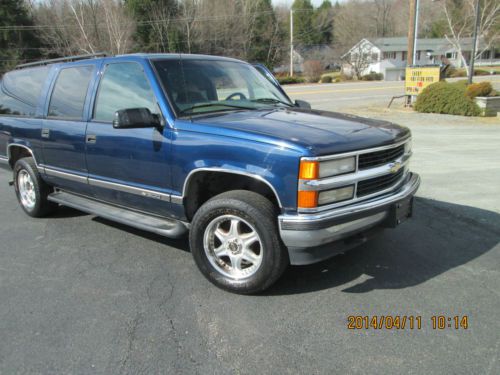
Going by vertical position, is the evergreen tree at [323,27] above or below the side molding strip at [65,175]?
above

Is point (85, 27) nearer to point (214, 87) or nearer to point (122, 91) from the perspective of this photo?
point (122, 91)

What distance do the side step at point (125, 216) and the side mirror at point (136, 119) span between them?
0.91m

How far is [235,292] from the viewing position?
3.60m

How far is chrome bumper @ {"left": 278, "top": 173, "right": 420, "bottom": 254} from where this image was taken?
3111 millimetres

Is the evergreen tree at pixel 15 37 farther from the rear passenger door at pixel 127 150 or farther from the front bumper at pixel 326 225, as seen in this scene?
the front bumper at pixel 326 225

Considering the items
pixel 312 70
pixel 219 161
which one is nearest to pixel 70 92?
pixel 219 161

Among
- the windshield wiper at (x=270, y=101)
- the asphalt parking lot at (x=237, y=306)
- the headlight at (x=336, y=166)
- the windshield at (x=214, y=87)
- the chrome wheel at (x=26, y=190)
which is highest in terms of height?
the windshield at (x=214, y=87)

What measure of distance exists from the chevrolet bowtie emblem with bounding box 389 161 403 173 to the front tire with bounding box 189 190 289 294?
1.06 m

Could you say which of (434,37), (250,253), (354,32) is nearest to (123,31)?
(250,253)

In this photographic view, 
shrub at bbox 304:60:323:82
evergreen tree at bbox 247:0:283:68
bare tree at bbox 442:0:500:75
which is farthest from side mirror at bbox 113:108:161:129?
evergreen tree at bbox 247:0:283:68

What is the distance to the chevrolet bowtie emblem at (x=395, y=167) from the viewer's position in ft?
11.9

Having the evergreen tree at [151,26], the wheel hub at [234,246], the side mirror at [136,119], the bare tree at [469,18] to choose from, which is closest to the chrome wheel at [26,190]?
the side mirror at [136,119]

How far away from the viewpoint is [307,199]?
10.2 ft

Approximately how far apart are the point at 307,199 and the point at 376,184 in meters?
0.75
